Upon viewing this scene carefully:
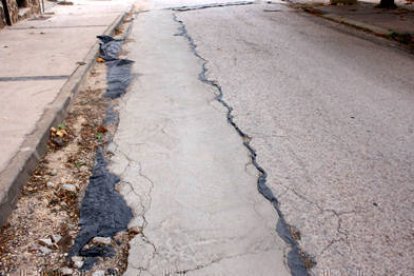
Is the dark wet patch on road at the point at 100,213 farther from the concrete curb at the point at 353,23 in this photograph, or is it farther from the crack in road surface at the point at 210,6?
the crack in road surface at the point at 210,6

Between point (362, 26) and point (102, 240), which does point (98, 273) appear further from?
point (362, 26)

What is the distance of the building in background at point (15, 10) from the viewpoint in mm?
10820

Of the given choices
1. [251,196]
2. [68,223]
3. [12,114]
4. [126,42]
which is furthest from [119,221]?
[126,42]

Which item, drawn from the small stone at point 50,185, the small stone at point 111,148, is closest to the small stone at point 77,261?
the small stone at point 50,185

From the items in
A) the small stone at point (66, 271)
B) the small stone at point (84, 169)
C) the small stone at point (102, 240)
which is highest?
A: the small stone at point (66, 271)

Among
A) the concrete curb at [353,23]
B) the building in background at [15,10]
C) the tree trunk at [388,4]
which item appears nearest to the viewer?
the concrete curb at [353,23]

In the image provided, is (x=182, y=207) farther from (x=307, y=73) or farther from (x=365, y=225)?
(x=307, y=73)

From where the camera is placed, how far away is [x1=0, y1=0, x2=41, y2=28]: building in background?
1082 centimetres

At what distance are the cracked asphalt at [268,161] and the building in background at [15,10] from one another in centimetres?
531

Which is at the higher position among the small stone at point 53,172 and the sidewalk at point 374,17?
the small stone at point 53,172

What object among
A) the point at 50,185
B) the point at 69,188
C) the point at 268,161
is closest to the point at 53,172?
the point at 50,185

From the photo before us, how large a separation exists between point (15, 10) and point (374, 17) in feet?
33.8

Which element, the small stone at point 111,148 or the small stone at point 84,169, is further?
the small stone at point 111,148

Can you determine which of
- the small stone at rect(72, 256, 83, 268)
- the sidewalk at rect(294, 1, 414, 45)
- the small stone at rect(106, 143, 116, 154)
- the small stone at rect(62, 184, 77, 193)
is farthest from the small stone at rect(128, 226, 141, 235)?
the sidewalk at rect(294, 1, 414, 45)
